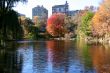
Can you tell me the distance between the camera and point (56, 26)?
381ft

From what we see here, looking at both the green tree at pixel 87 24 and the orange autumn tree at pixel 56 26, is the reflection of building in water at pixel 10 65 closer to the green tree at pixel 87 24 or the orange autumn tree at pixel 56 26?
the green tree at pixel 87 24

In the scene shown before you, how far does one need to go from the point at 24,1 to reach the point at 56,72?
65.8 ft

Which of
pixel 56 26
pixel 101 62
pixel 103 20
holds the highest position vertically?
pixel 103 20

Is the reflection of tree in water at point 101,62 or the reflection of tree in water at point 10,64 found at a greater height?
the reflection of tree in water at point 10,64

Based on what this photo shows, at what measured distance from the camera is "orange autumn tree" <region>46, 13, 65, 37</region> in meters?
115

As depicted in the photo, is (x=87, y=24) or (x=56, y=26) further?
(x=56, y=26)

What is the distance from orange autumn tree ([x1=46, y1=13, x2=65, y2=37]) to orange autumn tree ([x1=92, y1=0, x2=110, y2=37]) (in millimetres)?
32468

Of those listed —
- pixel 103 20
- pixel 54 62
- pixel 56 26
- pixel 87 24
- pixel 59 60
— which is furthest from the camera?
pixel 56 26

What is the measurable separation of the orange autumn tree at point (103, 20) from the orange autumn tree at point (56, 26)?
32468 millimetres

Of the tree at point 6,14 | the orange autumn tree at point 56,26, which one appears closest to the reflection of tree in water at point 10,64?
the tree at point 6,14

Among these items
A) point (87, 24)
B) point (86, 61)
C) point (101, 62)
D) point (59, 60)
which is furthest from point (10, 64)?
point (87, 24)

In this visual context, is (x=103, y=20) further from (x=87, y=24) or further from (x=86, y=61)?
(x=86, y=61)

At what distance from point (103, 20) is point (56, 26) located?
4163 cm

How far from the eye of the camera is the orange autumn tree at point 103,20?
71.8 meters
